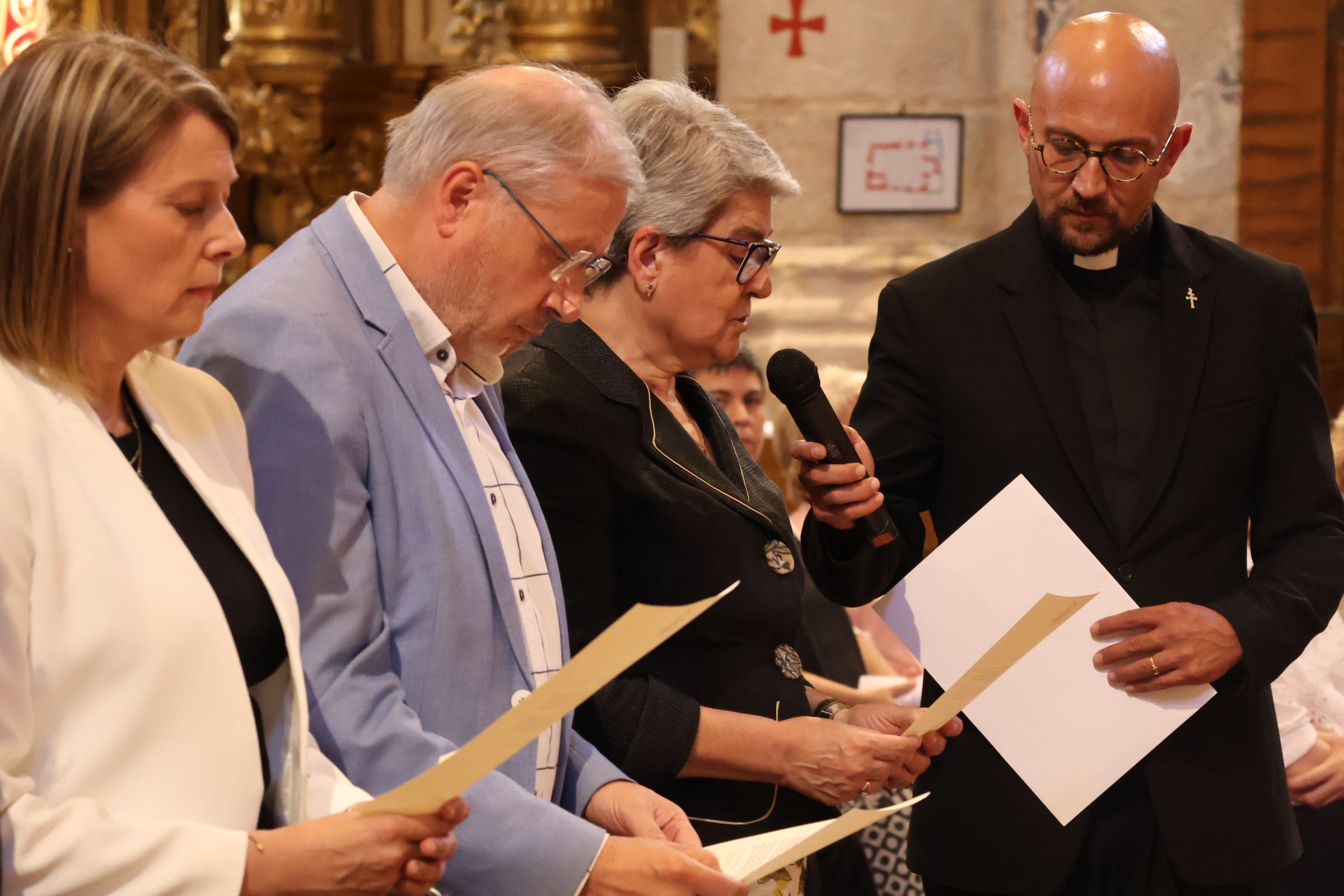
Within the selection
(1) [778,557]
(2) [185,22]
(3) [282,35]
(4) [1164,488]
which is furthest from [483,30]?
(4) [1164,488]

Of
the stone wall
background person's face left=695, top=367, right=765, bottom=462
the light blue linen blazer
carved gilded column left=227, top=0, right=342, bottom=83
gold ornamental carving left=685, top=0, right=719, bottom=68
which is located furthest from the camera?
carved gilded column left=227, top=0, right=342, bottom=83

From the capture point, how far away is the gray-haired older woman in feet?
7.07

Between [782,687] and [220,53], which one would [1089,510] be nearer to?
[782,687]

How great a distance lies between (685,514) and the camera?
2.22m

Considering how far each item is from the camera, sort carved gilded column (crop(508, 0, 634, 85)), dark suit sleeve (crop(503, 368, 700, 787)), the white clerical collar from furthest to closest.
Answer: carved gilded column (crop(508, 0, 634, 85)) → the white clerical collar → dark suit sleeve (crop(503, 368, 700, 787))

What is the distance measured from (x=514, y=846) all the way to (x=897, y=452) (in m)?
0.98

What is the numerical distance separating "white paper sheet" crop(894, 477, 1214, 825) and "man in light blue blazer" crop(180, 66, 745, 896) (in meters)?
0.55

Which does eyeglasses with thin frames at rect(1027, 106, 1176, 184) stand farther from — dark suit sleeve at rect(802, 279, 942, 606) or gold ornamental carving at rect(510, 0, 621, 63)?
gold ornamental carving at rect(510, 0, 621, 63)

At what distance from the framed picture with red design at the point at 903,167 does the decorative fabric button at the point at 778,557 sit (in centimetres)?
380

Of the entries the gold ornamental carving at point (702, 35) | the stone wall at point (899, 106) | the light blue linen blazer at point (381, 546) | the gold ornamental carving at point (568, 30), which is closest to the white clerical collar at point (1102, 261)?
the light blue linen blazer at point (381, 546)

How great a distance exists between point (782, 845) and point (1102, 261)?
46.9 inches

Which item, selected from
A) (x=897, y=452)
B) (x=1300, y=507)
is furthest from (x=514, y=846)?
(x=1300, y=507)

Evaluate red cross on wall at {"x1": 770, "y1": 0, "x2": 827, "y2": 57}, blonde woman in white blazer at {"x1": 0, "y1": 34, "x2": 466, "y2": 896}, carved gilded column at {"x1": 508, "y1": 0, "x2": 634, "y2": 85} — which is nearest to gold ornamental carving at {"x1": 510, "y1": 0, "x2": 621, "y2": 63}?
carved gilded column at {"x1": 508, "y1": 0, "x2": 634, "y2": 85}

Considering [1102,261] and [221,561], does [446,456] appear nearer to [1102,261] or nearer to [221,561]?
[221,561]
